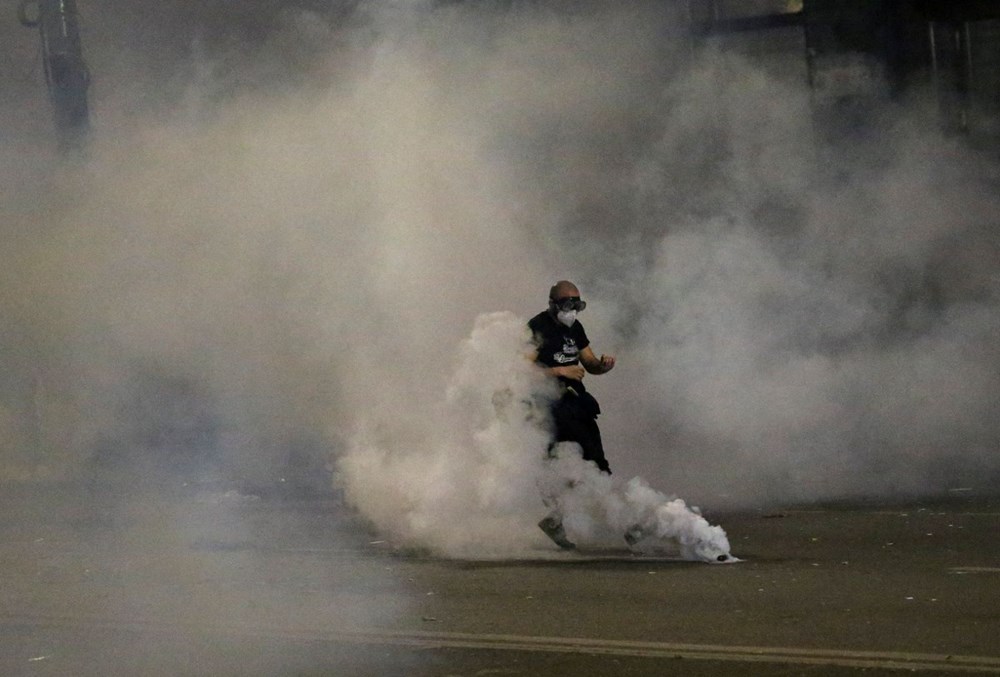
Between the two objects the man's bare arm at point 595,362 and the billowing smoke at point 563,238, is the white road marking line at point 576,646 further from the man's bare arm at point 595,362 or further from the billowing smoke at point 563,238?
the billowing smoke at point 563,238

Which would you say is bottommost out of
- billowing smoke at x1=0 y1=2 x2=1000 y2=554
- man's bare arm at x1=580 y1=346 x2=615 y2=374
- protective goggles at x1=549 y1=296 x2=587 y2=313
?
man's bare arm at x1=580 y1=346 x2=615 y2=374

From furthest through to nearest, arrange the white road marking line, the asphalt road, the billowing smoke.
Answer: the billowing smoke < the asphalt road < the white road marking line

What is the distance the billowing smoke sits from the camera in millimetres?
13750

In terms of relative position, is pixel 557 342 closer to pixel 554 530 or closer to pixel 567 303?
pixel 567 303

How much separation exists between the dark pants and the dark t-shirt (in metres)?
0.11

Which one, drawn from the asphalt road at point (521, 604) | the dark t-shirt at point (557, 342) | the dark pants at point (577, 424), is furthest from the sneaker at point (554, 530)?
the dark t-shirt at point (557, 342)

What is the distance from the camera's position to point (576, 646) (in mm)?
7324

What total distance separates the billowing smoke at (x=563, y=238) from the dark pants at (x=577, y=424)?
2530 mm

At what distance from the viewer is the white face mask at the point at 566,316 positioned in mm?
10109

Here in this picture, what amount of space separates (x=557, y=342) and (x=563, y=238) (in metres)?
4.52

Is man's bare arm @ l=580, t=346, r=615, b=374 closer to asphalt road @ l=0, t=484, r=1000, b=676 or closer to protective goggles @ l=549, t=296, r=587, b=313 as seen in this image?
protective goggles @ l=549, t=296, r=587, b=313

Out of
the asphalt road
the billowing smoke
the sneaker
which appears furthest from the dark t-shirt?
the billowing smoke

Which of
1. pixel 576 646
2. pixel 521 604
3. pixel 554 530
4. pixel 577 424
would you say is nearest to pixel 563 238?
pixel 577 424

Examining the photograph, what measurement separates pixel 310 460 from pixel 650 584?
789 cm
